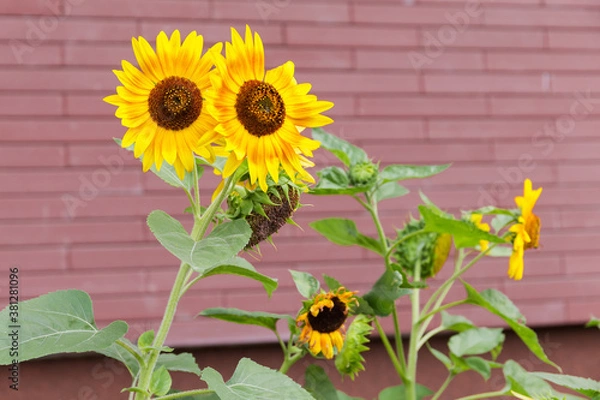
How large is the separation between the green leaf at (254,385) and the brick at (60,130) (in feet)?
Answer: 6.06

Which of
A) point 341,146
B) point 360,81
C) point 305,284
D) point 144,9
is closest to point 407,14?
point 360,81

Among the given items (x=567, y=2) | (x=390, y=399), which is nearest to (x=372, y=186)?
(x=390, y=399)

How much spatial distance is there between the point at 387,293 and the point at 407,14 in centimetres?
196

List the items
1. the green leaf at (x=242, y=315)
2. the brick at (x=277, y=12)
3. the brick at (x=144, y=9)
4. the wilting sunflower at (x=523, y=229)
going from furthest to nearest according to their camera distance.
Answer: the brick at (x=277, y=12), the brick at (x=144, y=9), the wilting sunflower at (x=523, y=229), the green leaf at (x=242, y=315)

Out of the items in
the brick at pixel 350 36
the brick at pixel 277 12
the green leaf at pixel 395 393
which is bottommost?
the green leaf at pixel 395 393

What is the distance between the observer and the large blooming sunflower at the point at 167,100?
0.94 meters

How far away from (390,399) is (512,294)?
154cm

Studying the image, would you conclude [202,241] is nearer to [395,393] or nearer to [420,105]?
[395,393]

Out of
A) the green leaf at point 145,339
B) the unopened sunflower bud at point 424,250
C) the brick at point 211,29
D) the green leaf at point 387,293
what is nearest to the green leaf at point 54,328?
the green leaf at point 145,339

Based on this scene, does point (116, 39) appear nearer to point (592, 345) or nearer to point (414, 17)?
point (414, 17)

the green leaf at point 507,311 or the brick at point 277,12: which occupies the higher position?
the brick at point 277,12

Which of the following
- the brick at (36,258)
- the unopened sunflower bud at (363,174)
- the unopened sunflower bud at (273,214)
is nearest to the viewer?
the unopened sunflower bud at (273,214)

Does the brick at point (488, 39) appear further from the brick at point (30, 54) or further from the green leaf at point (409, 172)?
the green leaf at point (409, 172)

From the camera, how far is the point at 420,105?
3078mm
